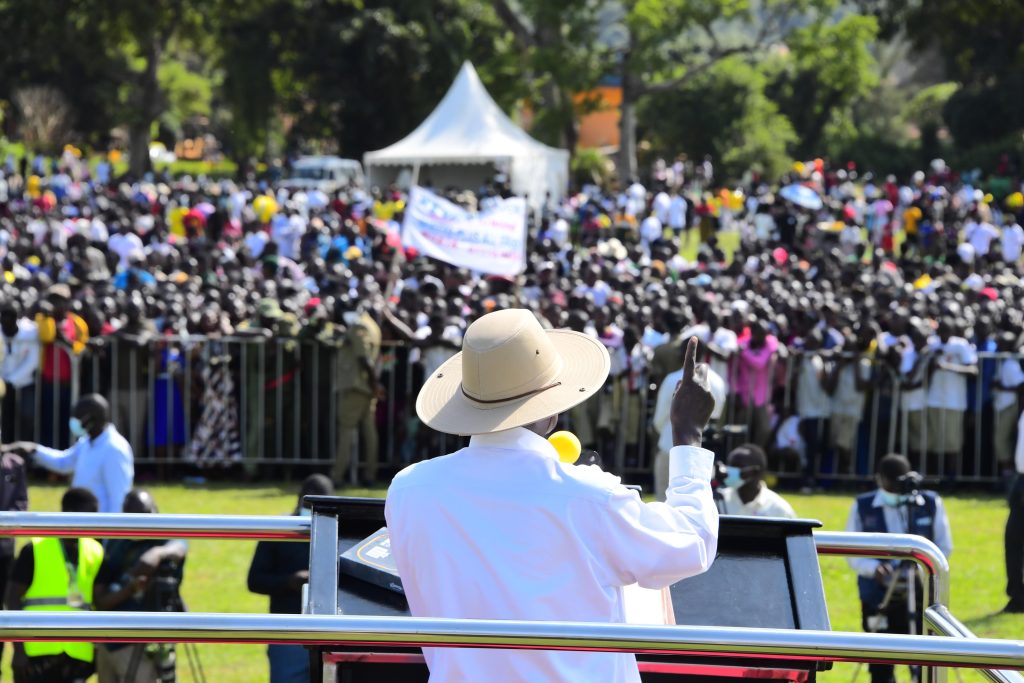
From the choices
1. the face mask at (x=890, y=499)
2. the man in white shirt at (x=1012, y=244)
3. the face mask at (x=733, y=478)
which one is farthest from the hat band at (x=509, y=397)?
the man in white shirt at (x=1012, y=244)

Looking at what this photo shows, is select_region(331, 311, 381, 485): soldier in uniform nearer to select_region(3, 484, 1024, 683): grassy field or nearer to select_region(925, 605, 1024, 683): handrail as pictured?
select_region(3, 484, 1024, 683): grassy field

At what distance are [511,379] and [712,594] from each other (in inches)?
32.3

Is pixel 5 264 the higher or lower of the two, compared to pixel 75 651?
higher

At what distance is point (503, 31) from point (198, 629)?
48.2m

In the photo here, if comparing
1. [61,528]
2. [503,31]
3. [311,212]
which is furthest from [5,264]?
[503,31]

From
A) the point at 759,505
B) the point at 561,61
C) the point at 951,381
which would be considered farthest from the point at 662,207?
the point at 759,505

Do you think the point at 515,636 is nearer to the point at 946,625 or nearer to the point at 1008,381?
the point at 946,625

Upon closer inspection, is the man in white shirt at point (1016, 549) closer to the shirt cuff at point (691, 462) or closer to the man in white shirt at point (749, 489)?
the man in white shirt at point (749, 489)

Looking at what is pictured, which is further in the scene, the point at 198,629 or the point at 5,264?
the point at 5,264

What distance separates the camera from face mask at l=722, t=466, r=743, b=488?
24.7 feet

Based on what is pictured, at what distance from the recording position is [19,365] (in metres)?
13.1

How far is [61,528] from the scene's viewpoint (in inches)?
125

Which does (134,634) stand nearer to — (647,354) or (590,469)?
(590,469)

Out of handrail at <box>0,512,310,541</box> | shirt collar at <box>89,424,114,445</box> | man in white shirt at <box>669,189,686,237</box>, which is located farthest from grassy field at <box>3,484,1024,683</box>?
man in white shirt at <box>669,189,686,237</box>
